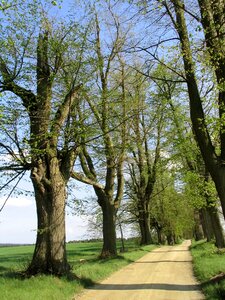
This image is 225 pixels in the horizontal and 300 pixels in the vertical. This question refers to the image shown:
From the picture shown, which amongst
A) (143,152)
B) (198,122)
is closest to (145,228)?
(143,152)

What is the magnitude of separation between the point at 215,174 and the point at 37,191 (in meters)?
6.59

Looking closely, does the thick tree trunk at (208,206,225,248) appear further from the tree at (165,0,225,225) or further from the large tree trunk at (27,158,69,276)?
the tree at (165,0,225,225)

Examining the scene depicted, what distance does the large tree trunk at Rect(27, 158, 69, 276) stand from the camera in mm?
14062

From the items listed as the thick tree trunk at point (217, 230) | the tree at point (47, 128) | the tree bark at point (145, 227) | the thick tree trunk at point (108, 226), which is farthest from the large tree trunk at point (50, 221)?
the tree bark at point (145, 227)

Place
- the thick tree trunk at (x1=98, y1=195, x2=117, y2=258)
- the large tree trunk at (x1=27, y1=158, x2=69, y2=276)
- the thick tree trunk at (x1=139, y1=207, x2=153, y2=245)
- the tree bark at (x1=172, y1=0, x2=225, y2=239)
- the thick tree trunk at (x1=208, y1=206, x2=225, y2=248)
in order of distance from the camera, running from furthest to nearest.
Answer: the thick tree trunk at (x1=139, y1=207, x2=153, y2=245) < the thick tree trunk at (x1=98, y1=195, x2=117, y2=258) < the thick tree trunk at (x1=208, y1=206, x2=225, y2=248) < the large tree trunk at (x1=27, y1=158, x2=69, y2=276) < the tree bark at (x1=172, y1=0, x2=225, y2=239)

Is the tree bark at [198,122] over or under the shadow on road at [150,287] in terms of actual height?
over

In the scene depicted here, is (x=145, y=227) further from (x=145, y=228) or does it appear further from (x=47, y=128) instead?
(x=47, y=128)

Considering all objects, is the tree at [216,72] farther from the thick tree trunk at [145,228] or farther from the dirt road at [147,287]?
the thick tree trunk at [145,228]

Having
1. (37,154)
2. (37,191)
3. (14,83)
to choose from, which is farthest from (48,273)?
(14,83)

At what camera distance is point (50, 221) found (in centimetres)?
1459

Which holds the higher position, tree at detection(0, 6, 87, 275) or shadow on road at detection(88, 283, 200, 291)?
tree at detection(0, 6, 87, 275)

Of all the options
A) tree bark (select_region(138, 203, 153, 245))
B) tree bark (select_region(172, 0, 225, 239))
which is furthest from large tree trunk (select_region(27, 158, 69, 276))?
tree bark (select_region(138, 203, 153, 245))

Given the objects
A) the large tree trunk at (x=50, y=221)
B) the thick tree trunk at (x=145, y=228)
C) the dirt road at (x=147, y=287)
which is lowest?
the dirt road at (x=147, y=287)

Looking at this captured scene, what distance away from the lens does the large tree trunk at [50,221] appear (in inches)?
554
